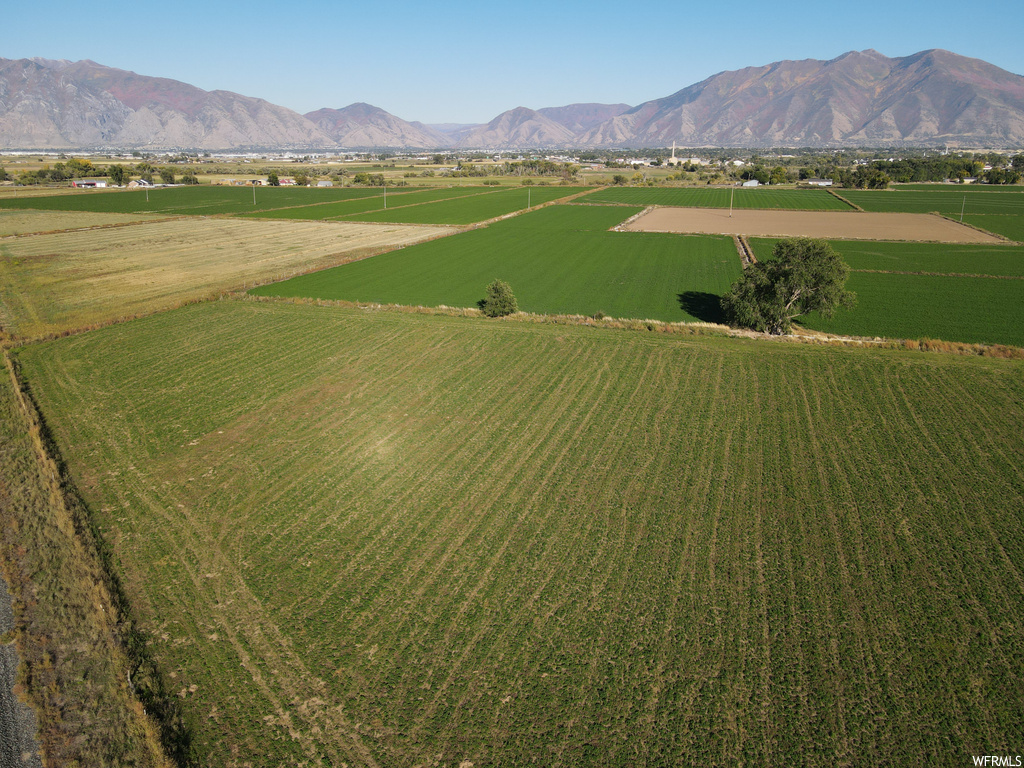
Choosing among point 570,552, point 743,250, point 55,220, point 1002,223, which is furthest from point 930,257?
point 55,220

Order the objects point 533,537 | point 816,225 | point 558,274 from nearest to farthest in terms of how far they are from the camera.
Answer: point 533,537, point 558,274, point 816,225

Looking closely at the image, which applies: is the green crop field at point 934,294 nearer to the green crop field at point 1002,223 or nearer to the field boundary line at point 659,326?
the field boundary line at point 659,326

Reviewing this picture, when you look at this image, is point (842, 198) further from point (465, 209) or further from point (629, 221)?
point (465, 209)

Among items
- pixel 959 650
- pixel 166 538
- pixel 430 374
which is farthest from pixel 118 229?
pixel 959 650

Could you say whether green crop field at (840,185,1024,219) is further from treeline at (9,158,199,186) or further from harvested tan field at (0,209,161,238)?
treeline at (9,158,199,186)

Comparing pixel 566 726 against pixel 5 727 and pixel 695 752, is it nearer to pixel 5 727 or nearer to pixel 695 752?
pixel 695 752

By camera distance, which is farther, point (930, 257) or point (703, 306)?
point (930, 257)
